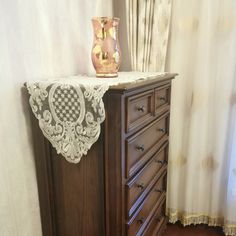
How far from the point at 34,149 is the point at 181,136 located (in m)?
1.10

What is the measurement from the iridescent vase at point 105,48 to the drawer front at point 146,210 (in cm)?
69

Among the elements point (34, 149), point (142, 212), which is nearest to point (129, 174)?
point (142, 212)

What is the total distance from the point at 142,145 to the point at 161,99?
1.16 ft

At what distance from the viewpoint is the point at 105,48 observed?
3.94ft

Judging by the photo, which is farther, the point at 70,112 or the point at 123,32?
the point at 123,32

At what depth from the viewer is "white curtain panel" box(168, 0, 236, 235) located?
64.0 inches

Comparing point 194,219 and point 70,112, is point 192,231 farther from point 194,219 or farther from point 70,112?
point 70,112

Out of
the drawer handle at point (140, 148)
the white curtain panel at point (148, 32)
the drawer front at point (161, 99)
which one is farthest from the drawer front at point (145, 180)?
the white curtain panel at point (148, 32)

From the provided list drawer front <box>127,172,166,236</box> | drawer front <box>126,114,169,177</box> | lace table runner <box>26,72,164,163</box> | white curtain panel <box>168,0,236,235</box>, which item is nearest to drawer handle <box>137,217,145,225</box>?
drawer front <box>127,172,166,236</box>

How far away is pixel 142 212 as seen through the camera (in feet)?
4.15

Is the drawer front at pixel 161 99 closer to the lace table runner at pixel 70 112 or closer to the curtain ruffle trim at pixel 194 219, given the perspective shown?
the lace table runner at pixel 70 112

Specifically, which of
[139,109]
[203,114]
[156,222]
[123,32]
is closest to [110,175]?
[139,109]

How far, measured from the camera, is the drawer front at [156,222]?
1.43 metres

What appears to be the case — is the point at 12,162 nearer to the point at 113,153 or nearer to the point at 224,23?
the point at 113,153
